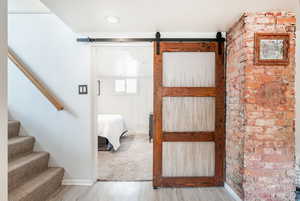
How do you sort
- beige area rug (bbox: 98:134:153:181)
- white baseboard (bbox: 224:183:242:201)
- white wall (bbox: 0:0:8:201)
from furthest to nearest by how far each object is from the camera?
beige area rug (bbox: 98:134:153:181) → white baseboard (bbox: 224:183:242:201) → white wall (bbox: 0:0:8:201)

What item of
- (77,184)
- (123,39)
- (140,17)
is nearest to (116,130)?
(77,184)

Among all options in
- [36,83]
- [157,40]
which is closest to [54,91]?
[36,83]

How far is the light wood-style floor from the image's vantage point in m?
2.50

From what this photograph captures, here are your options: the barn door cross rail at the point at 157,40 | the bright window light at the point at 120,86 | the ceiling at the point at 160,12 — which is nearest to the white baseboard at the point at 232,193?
the barn door cross rail at the point at 157,40

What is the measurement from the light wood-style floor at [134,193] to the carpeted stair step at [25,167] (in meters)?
0.41

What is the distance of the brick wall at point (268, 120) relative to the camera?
2.19 m

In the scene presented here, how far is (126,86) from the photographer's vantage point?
696 cm

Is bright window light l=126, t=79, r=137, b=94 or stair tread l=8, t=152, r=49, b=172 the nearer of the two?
stair tread l=8, t=152, r=49, b=172

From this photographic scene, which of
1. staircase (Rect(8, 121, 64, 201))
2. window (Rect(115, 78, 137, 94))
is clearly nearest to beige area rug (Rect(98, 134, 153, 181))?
staircase (Rect(8, 121, 64, 201))

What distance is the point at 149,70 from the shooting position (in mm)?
6082

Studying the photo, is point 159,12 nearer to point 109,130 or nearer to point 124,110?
point 109,130

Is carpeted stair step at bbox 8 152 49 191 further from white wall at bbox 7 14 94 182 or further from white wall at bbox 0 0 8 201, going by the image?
white wall at bbox 0 0 8 201

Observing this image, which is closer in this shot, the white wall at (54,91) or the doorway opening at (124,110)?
the white wall at (54,91)

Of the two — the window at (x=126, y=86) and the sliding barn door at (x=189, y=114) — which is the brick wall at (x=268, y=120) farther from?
the window at (x=126, y=86)
